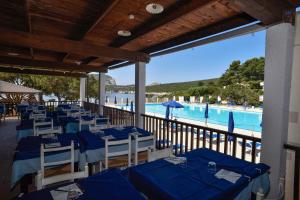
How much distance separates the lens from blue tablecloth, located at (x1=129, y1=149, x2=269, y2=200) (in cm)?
146

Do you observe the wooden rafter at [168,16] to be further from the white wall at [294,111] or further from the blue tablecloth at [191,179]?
the blue tablecloth at [191,179]

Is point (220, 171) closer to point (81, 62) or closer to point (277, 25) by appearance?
point (277, 25)

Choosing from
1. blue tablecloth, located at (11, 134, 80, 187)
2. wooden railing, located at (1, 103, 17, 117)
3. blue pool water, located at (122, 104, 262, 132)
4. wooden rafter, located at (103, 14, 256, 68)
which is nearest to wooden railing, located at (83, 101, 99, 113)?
wooden railing, located at (1, 103, 17, 117)

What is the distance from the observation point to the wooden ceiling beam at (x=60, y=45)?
3.92 m

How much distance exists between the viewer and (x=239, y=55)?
102 feet

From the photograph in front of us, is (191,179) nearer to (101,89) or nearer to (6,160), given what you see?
(6,160)

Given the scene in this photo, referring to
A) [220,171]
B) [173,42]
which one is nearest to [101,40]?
[173,42]

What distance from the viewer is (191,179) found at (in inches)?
66.0

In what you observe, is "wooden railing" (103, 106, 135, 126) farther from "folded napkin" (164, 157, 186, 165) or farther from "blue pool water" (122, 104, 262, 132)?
"blue pool water" (122, 104, 262, 132)

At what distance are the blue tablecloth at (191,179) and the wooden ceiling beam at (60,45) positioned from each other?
3.74 metres

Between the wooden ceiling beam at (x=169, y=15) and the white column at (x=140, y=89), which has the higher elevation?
the wooden ceiling beam at (x=169, y=15)

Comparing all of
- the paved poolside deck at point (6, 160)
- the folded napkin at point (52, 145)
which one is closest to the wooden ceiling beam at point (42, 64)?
the paved poolside deck at point (6, 160)

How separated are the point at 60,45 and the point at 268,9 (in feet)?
13.6

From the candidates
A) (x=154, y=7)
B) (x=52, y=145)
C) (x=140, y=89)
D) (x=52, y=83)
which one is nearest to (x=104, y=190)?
(x=52, y=145)
